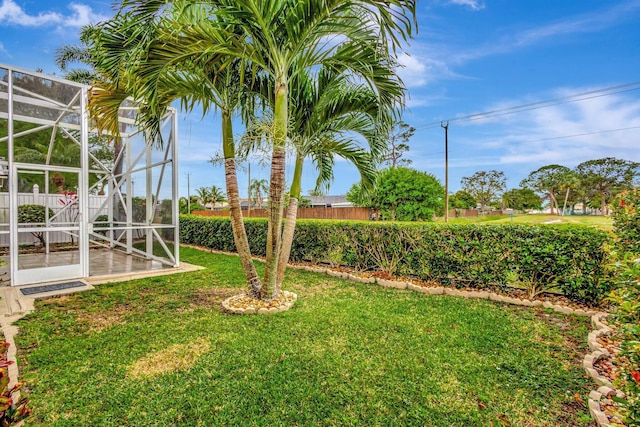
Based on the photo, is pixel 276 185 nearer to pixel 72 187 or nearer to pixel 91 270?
pixel 91 270

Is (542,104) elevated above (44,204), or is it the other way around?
(542,104)

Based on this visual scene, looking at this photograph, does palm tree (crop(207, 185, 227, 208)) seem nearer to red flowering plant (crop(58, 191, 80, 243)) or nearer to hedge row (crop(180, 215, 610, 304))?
red flowering plant (crop(58, 191, 80, 243))

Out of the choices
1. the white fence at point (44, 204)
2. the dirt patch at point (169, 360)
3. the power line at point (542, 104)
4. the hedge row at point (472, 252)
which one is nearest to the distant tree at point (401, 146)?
the power line at point (542, 104)

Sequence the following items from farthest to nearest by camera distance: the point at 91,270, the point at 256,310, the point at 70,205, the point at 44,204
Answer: the point at 44,204, the point at 70,205, the point at 91,270, the point at 256,310

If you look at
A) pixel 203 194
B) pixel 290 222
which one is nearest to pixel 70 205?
pixel 290 222

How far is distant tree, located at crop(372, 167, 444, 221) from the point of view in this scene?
16.8 m

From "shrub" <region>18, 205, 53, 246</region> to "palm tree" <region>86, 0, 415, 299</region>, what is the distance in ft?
14.2

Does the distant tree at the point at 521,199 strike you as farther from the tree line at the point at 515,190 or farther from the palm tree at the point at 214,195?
the palm tree at the point at 214,195

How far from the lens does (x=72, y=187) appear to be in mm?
6812

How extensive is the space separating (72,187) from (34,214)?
1296 millimetres

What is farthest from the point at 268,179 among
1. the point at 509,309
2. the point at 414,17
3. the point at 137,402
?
the point at 509,309

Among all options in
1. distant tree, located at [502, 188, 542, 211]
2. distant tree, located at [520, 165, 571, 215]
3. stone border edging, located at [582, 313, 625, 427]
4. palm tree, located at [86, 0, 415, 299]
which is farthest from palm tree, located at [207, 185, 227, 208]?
distant tree, located at [520, 165, 571, 215]

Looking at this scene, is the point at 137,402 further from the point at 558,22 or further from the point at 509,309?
the point at 558,22

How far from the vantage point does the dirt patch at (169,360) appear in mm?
2549
